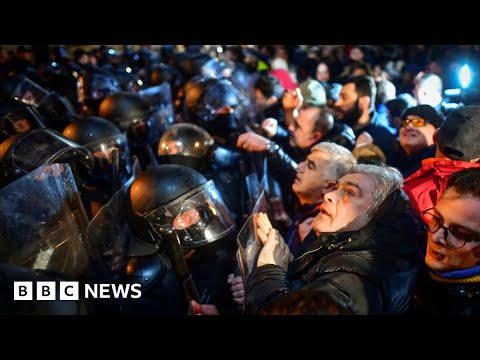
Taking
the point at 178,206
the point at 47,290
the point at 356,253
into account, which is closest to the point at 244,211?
the point at 178,206

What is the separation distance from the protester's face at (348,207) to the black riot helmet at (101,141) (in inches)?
80.0

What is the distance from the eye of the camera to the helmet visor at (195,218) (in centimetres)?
246

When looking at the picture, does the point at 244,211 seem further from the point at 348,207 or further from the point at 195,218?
the point at 348,207

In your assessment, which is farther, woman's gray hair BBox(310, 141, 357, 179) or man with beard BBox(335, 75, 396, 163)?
man with beard BBox(335, 75, 396, 163)

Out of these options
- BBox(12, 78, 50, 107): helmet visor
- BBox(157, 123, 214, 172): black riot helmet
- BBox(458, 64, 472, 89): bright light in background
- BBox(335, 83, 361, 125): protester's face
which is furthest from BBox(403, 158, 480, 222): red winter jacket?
BBox(12, 78, 50, 107): helmet visor

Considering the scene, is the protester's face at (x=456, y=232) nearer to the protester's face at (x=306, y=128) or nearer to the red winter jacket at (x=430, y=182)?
the red winter jacket at (x=430, y=182)

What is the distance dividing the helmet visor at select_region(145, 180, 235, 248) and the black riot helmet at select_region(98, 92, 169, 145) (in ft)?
6.83

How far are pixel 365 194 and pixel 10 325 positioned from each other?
5.95 ft

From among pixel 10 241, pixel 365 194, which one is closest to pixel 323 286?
pixel 365 194

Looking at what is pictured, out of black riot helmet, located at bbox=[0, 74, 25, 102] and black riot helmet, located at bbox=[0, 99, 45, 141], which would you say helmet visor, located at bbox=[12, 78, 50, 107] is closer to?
black riot helmet, located at bbox=[0, 74, 25, 102]

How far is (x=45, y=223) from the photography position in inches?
76.6

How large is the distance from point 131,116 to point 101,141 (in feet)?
3.36

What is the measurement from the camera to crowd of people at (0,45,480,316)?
171cm

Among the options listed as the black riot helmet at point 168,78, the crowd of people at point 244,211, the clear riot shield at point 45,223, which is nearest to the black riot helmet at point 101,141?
the crowd of people at point 244,211
